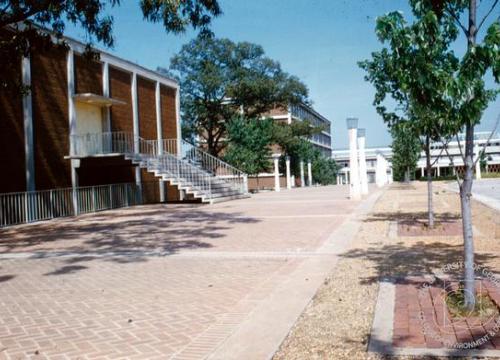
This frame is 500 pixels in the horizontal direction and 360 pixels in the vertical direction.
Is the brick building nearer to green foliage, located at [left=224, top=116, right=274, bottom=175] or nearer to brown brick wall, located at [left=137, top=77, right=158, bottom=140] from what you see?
brown brick wall, located at [left=137, top=77, right=158, bottom=140]

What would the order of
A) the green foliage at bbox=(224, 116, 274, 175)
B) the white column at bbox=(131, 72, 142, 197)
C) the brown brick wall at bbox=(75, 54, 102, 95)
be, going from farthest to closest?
the green foliage at bbox=(224, 116, 274, 175) → the white column at bbox=(131, 72, 142, 197) → the brown brick wall at bbox=(75, 54, 102, 95)

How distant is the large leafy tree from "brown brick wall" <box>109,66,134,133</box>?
2267 centimetres

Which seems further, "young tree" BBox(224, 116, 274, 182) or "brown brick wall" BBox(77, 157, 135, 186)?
"young tree" BBox(224, 116, 274, 182)

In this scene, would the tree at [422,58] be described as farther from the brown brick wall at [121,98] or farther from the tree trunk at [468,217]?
the brown brick wall at [121,98]

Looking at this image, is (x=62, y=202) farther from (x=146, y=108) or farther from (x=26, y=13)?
(x=146, y=108)

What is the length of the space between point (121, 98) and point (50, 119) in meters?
6.08

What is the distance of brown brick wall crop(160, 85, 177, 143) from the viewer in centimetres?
3161

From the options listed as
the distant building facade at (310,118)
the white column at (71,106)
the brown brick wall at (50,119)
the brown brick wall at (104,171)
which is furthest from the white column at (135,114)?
the distant building facade at (310,118)

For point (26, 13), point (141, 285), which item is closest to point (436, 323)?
point (141, 285)

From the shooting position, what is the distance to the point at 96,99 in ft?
77.8

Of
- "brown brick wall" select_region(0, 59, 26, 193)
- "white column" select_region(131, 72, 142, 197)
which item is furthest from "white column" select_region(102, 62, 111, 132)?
"brown brick wall" select_region(0, 59, 26, 193)

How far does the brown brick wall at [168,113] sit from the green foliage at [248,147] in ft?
27.1

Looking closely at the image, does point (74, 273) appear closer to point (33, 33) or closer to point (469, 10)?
point (469, 10)

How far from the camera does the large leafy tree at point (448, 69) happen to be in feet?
14.8
